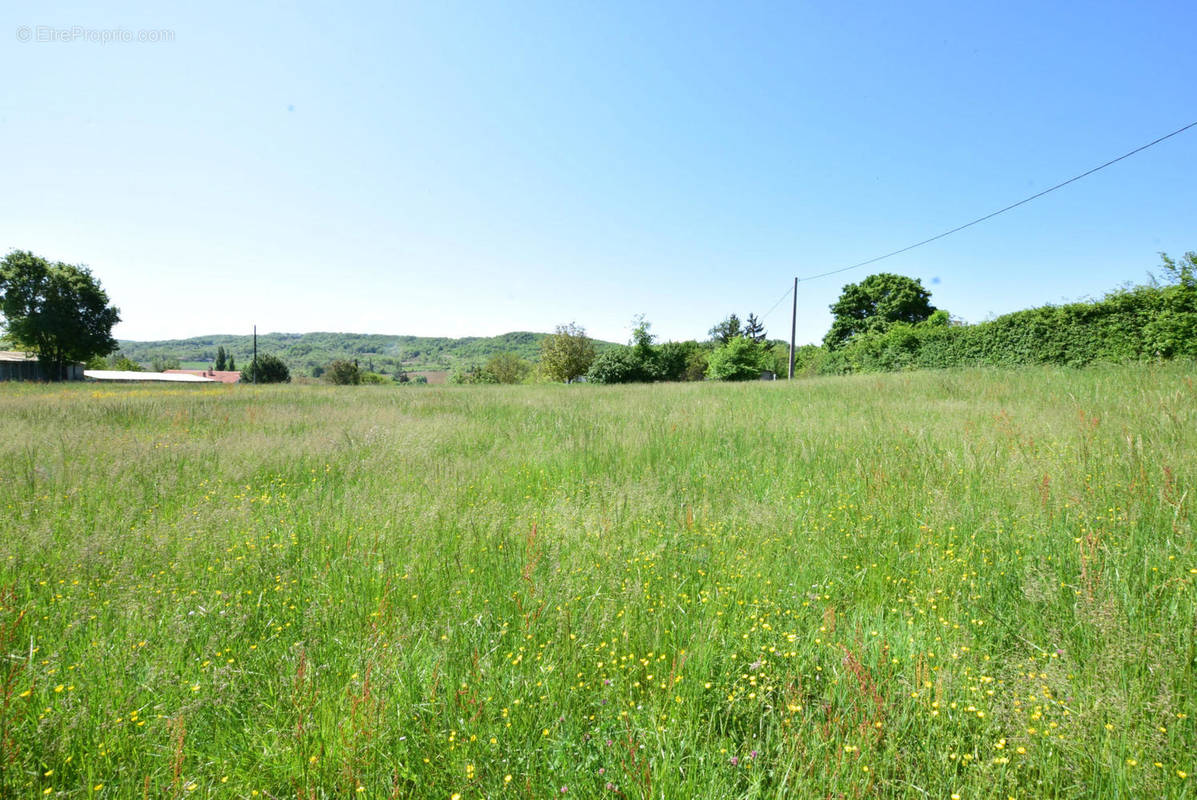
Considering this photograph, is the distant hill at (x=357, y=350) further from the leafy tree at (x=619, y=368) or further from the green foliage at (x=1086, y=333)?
the green foliage at (x=1086, y=333)

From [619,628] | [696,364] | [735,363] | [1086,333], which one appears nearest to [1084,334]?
[1086,333]

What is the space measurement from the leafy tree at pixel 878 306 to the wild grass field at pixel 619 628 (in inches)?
1826

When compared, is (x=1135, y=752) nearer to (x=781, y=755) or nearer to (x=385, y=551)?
Result: (x=781, y=755)

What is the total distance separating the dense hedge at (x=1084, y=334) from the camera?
11.2 meters

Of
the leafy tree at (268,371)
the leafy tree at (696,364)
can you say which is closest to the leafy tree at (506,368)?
the leafy tree at (696,364)

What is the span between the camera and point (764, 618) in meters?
2.49


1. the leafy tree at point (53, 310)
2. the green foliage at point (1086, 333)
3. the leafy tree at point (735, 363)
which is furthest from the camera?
the leafy tree at point (53, 310)

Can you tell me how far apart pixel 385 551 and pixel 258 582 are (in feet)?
2.46

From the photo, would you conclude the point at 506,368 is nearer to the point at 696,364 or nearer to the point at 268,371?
the point at 696,364

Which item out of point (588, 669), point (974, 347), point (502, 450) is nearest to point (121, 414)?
point (502, 450)

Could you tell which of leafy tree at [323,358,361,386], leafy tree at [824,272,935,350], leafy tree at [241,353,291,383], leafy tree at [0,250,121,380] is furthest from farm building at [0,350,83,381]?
leafy tree at [824,272,935,350]

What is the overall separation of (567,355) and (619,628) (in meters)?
48.7

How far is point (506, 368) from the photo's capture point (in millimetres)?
74062

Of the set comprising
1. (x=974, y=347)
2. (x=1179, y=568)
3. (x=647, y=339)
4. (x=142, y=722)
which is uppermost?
(x=647, y=339)
